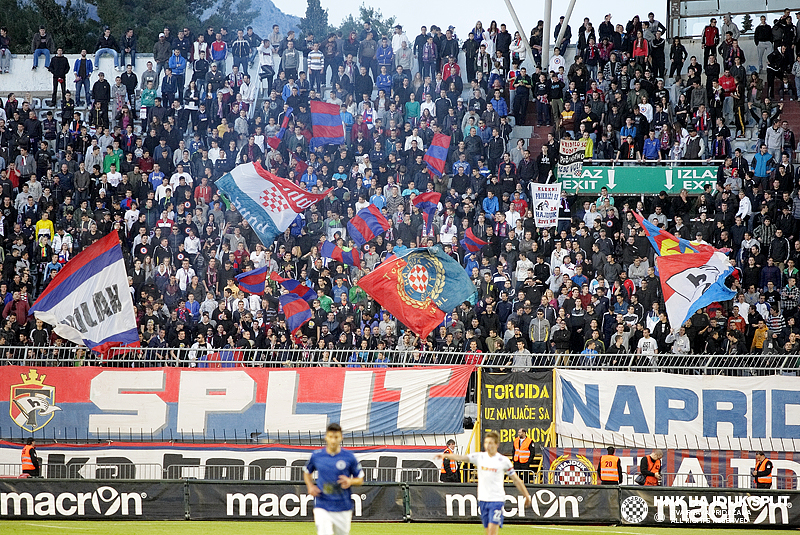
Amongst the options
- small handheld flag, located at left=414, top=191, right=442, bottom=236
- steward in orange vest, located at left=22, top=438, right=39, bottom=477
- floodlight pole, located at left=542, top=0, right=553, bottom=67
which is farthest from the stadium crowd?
steward in orange vest, located at left=22, top=438, right=39, bottom=477

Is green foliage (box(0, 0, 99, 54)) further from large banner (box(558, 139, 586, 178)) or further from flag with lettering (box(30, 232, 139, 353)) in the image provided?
flag with lettering (box(30, 232, 139, 353))

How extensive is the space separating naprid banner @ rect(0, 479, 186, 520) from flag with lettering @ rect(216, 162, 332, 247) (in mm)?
Result: 8088

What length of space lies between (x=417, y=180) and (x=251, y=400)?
8.73 meters

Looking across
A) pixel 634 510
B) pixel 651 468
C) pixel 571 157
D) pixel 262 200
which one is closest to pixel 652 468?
pixel 651 468

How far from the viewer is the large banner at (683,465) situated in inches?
800

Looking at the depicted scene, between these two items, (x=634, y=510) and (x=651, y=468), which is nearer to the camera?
(x=634, y=510)

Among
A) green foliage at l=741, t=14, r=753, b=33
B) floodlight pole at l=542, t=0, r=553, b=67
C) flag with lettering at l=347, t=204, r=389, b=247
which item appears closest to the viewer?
flag with lettering at l=347, t=204, r=389, b=247

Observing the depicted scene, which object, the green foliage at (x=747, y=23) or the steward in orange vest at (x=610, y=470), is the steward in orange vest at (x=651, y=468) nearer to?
the steward in orange vest at (x=610, y=470)

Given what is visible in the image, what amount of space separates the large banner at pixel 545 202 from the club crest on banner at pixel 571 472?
23.2 feet

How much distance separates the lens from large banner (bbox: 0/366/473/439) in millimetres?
21047

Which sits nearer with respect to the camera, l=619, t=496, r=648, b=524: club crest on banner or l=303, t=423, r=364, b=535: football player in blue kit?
l=303, t=423, r=364, b=535: football player in blue kit

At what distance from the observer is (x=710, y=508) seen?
1820 cm

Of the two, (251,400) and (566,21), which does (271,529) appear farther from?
(566,21)

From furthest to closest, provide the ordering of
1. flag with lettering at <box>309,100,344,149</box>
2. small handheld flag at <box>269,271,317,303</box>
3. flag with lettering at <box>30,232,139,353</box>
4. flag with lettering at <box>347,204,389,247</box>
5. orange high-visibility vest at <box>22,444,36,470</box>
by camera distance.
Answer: flag with lettering at <box>309,100,344,149</box>
flag with lettering at <box>347,204,389,247</box>
small handheld flag at <box>269,271,317,303</box>
orange high-visibility vest at <box>22,444,36,470</box>
flag with lettering at <box>30,232,139,353</box>
